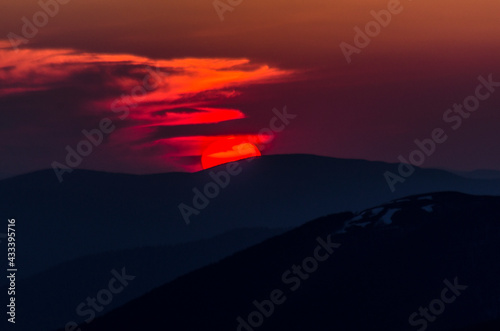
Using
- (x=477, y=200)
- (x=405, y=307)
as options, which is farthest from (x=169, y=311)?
(x=477, y=200)

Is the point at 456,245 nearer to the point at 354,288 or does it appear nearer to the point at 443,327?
the point at 354,288

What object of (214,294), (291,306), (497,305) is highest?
(214,294)

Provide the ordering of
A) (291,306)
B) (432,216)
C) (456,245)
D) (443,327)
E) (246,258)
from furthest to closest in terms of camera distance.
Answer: (246,258) → (432,216) → (456,245) → (291,306) → (443,327)

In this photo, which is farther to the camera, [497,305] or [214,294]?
[214,294]

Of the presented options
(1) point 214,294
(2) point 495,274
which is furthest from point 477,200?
(1) point 214,294

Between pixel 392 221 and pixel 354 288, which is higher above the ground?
pixel 392 221

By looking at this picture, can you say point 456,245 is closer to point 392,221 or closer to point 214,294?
point 392,221

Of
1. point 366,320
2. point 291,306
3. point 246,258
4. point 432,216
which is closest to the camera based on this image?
point 366,320
